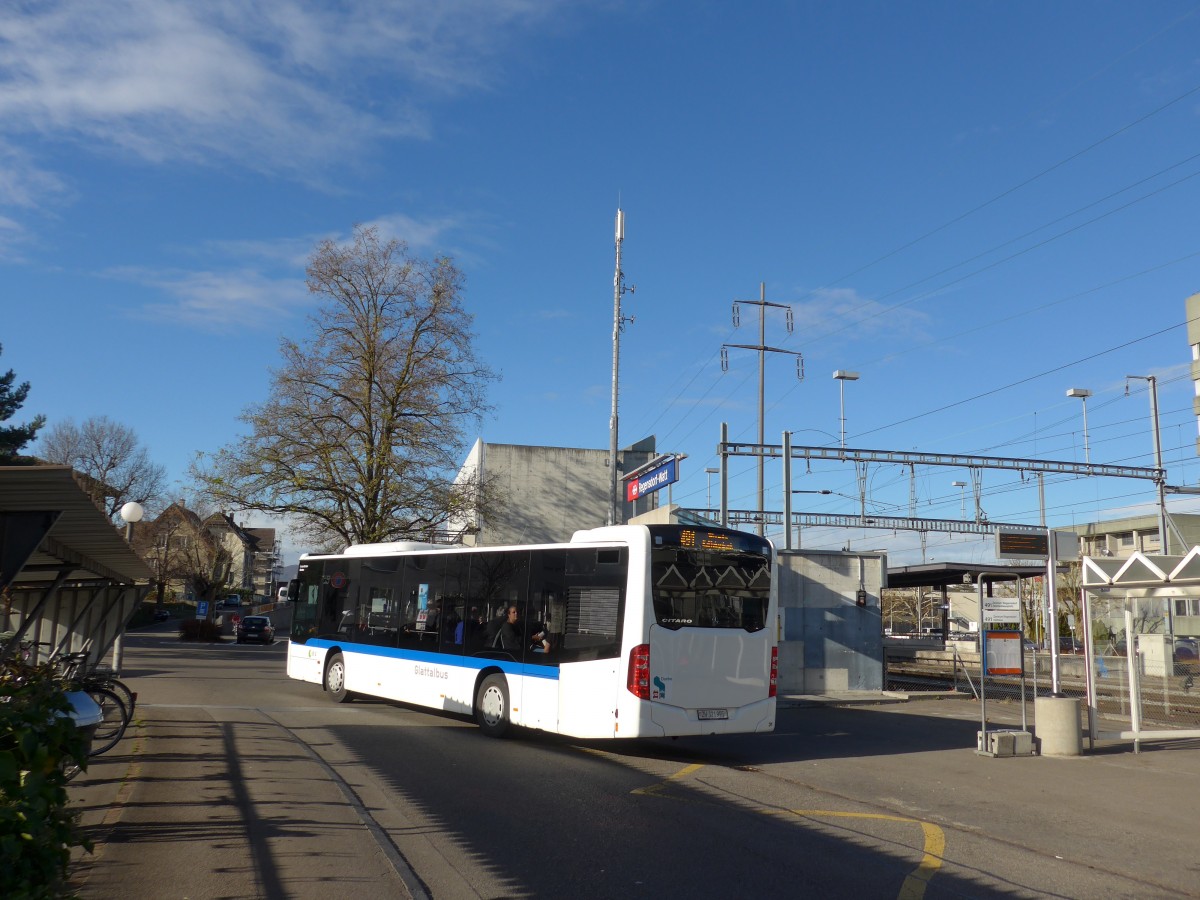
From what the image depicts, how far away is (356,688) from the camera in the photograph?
18.2 m

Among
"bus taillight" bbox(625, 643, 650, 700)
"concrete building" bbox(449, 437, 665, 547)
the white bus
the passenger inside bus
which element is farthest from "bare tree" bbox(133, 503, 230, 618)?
"bus taillight" bbox(625, 643, 650, 700)

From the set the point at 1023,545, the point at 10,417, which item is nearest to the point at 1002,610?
the point at 1023,545

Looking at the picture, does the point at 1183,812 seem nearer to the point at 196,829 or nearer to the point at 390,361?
the point at 196,829

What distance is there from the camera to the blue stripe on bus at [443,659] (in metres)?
13.6

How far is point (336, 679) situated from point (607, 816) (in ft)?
37.6

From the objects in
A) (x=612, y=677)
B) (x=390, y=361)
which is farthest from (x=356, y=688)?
(x=390, y=361)

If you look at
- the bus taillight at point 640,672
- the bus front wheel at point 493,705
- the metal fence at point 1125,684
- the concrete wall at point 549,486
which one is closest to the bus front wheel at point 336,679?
the bus front wheel at point 493,705

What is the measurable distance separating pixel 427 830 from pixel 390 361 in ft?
90.1

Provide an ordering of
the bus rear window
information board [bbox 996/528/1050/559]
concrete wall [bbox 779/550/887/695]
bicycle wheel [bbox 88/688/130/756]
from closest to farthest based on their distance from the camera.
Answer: bicycle wheel [bbox 88/688/130/756] < the bus rear window < information board [bbox 996/528/1050/559] < concrete wall [bbox 779/550/887/695]

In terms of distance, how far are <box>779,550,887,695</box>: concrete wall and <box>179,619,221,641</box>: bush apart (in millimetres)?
30202

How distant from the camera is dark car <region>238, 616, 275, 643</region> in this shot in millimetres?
46688

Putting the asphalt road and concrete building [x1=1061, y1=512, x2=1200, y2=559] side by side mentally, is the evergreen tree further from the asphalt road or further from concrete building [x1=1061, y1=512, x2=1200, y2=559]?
concrete building [x1=1061, y1=512, x2=1200, y2=559]

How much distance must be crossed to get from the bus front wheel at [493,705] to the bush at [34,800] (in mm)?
9463

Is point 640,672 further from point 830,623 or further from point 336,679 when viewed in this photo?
point 830,623
